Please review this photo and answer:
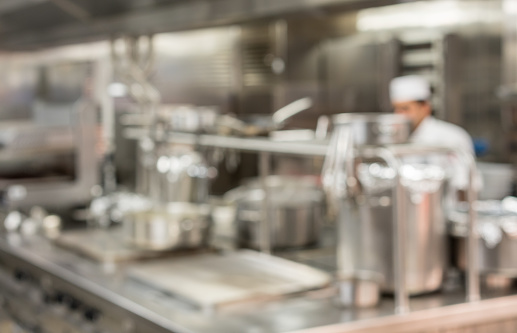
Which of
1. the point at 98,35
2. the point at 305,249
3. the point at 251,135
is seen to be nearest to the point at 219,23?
the point at 251,135

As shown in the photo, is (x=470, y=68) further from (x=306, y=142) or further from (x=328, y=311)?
(x=328, y=311)

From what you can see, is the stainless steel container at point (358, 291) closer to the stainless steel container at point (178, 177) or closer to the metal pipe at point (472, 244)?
the metal pipe at point (472, 244)

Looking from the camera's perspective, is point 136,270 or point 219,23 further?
point 219,23

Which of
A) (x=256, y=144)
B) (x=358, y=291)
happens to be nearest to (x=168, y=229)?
(x=256, y=144)

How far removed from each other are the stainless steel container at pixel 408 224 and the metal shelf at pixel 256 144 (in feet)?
0.55

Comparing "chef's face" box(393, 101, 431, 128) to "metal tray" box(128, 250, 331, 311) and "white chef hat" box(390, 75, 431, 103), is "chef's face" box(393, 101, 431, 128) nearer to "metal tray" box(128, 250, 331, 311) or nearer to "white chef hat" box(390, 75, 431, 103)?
"white chef hat" box(390, 75, 431, 103)

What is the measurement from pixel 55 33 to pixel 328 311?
9.67ft

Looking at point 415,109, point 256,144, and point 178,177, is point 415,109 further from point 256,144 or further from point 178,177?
point 256,144

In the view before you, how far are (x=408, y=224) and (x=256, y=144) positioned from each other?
0.70 m

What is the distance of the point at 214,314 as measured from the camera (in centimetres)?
223

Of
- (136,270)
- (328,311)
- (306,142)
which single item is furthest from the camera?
(136,270)

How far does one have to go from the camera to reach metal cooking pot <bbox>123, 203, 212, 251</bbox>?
9.69ft

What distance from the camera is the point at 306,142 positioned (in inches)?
97.3

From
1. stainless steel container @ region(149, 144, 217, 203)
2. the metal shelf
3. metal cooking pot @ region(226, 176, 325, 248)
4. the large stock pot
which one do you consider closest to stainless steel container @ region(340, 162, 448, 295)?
the large stock pot
